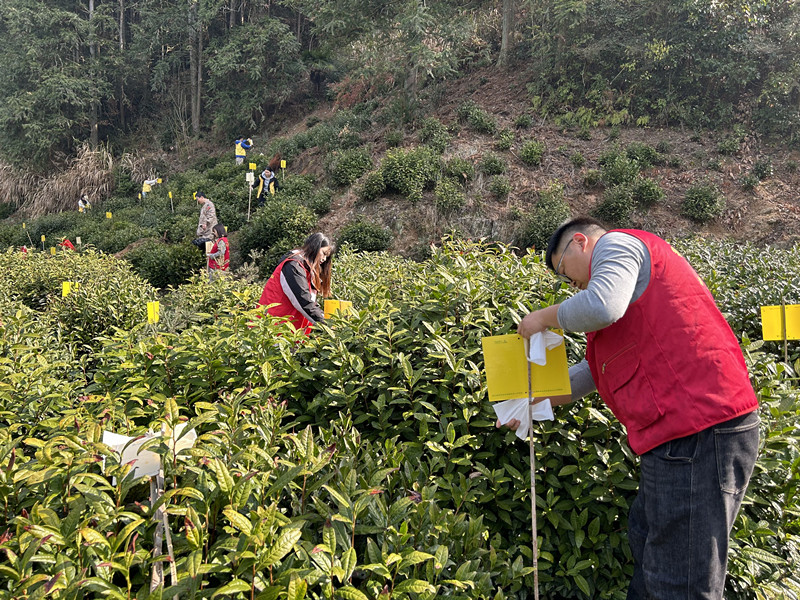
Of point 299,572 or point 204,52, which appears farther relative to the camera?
point 204,52

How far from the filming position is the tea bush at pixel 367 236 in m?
11.8

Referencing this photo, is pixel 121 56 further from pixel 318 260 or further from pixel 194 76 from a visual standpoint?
pixel 318 260

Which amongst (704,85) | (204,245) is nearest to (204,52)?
(204,245)

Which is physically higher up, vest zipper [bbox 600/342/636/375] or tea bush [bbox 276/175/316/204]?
tea bush [bbox 276/175/316/204]

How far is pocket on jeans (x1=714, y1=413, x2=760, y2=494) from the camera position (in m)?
1.75

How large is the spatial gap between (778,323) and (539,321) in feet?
6.63

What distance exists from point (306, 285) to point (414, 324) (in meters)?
1.63

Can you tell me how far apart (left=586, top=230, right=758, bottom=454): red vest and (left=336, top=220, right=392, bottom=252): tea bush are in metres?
9.91

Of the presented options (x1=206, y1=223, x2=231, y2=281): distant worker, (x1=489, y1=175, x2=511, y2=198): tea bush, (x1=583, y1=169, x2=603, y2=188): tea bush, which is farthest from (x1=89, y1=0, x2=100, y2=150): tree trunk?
(x1=583, y1=169, x2=603, y2=188): tea bush

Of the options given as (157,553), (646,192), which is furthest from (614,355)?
(646,192)

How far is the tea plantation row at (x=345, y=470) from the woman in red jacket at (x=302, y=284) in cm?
86

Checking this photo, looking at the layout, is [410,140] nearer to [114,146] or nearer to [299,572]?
[299,572]

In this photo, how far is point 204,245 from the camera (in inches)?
407

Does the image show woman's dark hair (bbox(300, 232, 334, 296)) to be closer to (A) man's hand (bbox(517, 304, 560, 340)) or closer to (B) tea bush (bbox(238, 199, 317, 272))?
(A) man's hand (bbox(517, 304, 560, 340))
